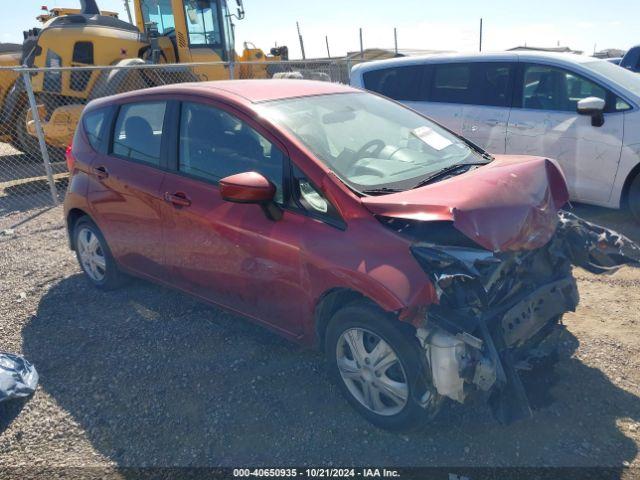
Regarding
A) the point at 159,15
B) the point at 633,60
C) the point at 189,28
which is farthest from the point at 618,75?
the point at 159,15

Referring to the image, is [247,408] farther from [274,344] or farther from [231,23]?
[231,23]

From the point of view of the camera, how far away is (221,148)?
3.39 m

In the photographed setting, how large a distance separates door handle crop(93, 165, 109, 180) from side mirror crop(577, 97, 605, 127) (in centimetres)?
451

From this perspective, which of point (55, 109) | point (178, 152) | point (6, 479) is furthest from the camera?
point (55, 109)

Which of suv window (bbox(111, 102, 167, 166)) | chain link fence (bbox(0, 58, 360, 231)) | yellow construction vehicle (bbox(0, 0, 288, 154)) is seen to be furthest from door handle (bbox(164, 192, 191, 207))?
yellow construction vehicle (bbox(0, 0, 288, 154))

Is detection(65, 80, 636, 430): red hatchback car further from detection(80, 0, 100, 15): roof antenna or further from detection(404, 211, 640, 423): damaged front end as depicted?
detection(80, 0, 100, 15): roof antenna

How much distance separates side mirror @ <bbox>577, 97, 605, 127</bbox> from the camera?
5.19 metres

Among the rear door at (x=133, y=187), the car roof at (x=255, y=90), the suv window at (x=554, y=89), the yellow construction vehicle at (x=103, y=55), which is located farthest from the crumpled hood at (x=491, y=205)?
the yellow construction vehicle at (x=103, y=55)

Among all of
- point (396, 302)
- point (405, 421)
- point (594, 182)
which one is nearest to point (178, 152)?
point (396, 302)

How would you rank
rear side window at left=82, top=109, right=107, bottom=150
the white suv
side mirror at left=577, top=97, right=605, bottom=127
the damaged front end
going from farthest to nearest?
the white suv, side mirror at left=577, top=97, right=605, bottom=127, rear side window at left=82, top=109, right=107, bottom=150, the damaged front end

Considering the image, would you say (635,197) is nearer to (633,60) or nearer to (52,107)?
(633,60)

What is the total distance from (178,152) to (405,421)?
7.44 ft

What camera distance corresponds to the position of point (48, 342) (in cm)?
394

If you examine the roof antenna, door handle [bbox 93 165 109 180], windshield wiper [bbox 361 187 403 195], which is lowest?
door handle [bbox 93 165 109 180]
